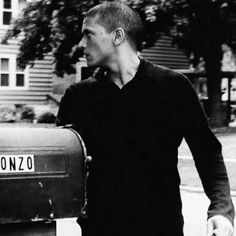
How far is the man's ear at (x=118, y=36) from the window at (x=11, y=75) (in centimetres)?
2591

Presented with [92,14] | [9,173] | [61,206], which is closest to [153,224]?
[61,206]

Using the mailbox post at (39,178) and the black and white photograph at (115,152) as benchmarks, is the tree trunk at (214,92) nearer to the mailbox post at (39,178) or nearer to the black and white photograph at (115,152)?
the black and white photograph at (115,152)

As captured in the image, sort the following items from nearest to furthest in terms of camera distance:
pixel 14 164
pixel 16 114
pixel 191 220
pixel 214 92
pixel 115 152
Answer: pixel 14 164
pixel 115 152
pixel 191 220
pixel 214 92
pixel 16 114

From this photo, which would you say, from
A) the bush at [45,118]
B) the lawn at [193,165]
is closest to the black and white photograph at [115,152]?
the lawn at [193,165]

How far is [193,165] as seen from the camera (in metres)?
14.0

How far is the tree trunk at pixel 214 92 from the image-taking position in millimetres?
24083

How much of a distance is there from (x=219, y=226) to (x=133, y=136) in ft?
1.53

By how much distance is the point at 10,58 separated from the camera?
2888 cm

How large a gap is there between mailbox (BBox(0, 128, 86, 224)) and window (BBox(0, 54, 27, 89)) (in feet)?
85.9

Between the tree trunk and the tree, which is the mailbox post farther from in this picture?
the tree trunk

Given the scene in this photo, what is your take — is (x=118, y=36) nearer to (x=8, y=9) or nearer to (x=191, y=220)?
(x=191, y=220)

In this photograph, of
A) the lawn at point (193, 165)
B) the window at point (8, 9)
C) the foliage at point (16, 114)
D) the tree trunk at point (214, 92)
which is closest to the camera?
the lawn at point (193, 165)

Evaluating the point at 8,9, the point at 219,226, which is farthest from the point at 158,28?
the point at 219,226

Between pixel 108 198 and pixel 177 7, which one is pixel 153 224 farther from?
pixel 177 7
